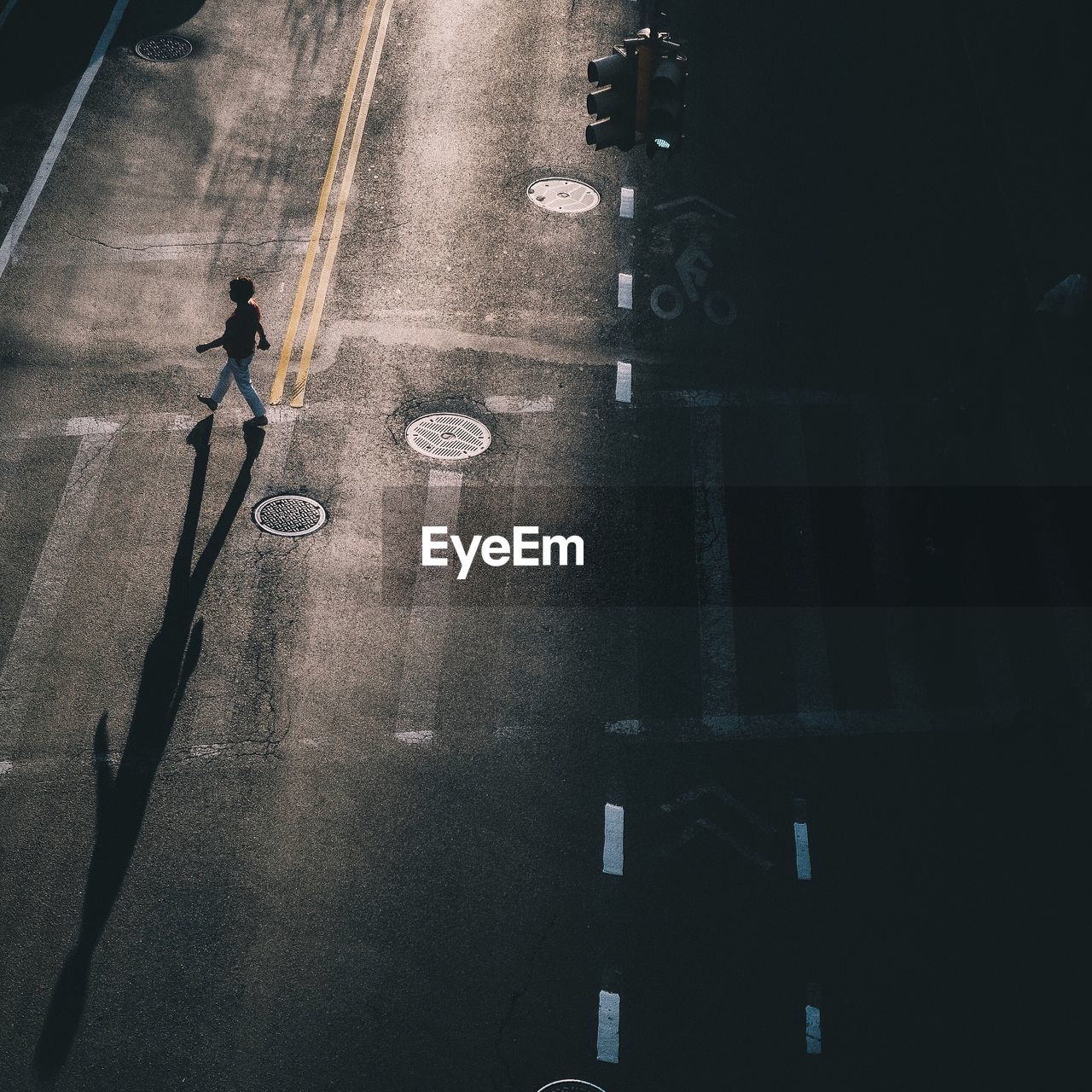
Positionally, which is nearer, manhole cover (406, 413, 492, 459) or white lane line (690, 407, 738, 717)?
white lane line (690, 407, 738, 717)

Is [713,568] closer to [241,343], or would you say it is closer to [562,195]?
[241,343]

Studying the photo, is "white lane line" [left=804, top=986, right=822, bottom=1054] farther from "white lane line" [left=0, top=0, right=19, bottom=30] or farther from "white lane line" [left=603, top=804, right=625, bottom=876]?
"white lane line" [left=0, top=0, right=19, bottom=30]

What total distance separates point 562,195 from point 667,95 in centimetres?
621

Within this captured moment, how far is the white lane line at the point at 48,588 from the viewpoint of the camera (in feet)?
44.0

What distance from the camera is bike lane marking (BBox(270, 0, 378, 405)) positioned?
17.2 metres

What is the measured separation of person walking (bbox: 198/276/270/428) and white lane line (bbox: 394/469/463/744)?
255 cm

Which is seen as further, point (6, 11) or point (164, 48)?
point (6, 11)

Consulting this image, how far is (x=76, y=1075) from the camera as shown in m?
10.9

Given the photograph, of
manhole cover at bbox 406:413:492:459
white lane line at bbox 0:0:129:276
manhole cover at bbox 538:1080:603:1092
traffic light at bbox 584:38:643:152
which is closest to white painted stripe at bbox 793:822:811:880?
manhole cover at bbox 538:1080:603:1092

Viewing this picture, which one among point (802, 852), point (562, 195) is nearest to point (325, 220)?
point (562, 195)

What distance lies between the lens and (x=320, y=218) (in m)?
19.4

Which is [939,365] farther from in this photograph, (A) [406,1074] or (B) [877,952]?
(A) [406,1074]

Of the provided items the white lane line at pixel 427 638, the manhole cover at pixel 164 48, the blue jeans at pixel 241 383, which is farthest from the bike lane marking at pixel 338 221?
the manhole cover at pixel 164 48

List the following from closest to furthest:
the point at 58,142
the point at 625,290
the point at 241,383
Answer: the point at 241,383
the point at 625,290
the point at 58,142
